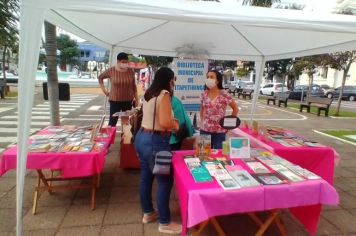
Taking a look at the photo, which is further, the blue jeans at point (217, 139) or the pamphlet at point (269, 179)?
the blue jeans at point (217, 139)

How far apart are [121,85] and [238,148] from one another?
2.91 meters

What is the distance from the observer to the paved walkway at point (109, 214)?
11.3 feet

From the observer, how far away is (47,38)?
6.39 m

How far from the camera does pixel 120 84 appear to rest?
5711 millimetres

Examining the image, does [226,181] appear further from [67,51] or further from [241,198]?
[67,51]

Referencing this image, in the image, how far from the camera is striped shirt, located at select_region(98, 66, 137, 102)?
570 centimetres

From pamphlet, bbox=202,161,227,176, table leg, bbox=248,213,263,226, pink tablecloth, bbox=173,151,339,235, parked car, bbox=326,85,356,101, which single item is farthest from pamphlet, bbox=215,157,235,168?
parked car, bbox=326,85,356,101

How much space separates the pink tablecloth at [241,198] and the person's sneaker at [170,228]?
640mm

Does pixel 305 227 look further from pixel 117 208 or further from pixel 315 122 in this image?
pixel 315 122

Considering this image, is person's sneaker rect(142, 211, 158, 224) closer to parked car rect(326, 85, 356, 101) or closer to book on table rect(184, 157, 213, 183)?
book on table rect(184, 157, 213, 183)

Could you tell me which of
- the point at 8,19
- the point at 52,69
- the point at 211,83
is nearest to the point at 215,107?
the point at 211,83

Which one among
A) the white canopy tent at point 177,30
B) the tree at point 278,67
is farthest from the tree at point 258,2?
the tree at point 278,67

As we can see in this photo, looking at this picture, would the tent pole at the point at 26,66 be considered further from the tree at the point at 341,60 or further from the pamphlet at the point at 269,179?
the tree at the point at 341,60

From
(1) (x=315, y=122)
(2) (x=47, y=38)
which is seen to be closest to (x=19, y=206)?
(2) (x=47, y=38)
